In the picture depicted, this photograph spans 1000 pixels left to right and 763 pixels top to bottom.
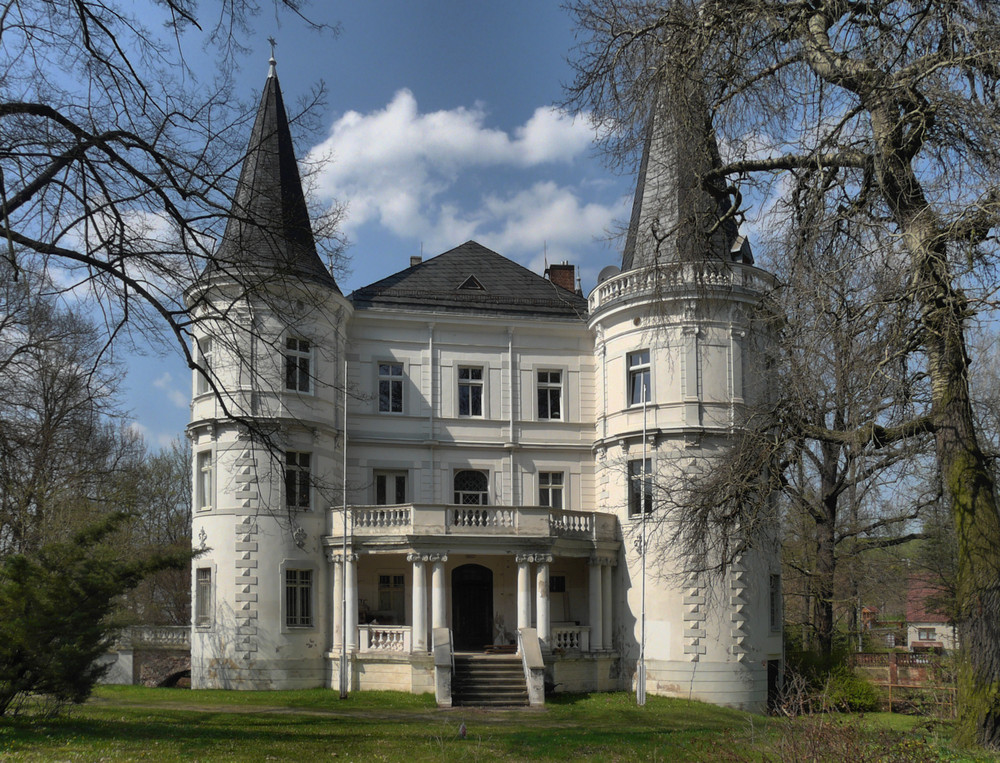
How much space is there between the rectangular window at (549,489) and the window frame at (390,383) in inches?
181

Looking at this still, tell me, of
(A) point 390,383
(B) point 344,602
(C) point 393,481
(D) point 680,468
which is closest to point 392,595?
(B) point 344,602

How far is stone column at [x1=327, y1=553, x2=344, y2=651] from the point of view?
87.1 ft

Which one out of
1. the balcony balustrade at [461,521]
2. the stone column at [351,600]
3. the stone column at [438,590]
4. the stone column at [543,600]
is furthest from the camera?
the stone column at [351,600]

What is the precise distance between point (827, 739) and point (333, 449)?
2169 cm

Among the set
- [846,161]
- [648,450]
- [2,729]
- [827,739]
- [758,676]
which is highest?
[846,161]

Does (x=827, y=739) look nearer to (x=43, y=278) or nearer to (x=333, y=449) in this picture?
(x=43, y=278)

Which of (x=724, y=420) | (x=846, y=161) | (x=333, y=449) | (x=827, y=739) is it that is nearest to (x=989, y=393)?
(x=724, y=420)

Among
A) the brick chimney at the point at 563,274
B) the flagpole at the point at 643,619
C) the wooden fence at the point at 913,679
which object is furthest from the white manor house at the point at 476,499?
the brick chimney at the point at 563,274

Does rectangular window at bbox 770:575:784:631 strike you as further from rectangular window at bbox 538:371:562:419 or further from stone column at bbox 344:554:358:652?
stone column at bbox 344:554:358:652

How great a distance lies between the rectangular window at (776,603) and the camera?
91.0 ft

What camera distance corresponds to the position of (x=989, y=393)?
28.5 metres

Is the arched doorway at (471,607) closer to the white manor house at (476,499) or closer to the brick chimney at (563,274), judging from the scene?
the white manor house at (476,499)

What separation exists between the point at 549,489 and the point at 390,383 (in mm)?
5652

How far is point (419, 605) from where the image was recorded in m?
25.9
